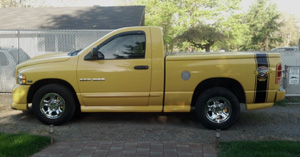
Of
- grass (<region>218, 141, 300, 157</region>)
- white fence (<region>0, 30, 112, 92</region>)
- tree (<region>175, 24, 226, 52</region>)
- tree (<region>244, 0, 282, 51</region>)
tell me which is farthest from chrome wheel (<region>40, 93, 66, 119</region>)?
tree (<region>244, 0, 282, 51</region>)

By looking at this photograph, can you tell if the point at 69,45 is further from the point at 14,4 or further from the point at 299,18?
the point at 299,18

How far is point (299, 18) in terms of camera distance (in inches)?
2445

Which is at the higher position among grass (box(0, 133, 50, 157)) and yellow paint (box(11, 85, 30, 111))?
yellow paint (box(11, 85, 30, 111))

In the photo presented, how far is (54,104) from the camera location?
5828 millimetres

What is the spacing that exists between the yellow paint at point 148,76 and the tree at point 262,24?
3617cm

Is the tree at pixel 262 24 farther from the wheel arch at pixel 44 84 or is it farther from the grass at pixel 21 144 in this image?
the grass at pixel 21 144

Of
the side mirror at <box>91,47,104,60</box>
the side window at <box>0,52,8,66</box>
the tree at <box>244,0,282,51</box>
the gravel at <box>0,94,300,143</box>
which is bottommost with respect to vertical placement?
the gravel at <box>0,94,300,143</box>

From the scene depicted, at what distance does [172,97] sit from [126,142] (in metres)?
1.40

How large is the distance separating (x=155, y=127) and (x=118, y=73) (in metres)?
1.30

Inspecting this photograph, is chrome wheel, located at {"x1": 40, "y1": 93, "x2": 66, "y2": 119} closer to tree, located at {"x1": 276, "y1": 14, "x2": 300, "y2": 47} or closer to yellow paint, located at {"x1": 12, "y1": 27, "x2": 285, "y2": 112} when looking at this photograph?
yellow paint, located at {"x1": 12, "y1": 27, "x2": 285, "y2": 112}

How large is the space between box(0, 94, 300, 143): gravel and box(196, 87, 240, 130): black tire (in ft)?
0.56

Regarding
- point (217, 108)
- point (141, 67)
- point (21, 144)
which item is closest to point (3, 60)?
point (21, 144)

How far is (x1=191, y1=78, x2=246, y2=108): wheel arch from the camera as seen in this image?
18.7ft

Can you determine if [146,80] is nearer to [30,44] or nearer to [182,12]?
[30,44]
